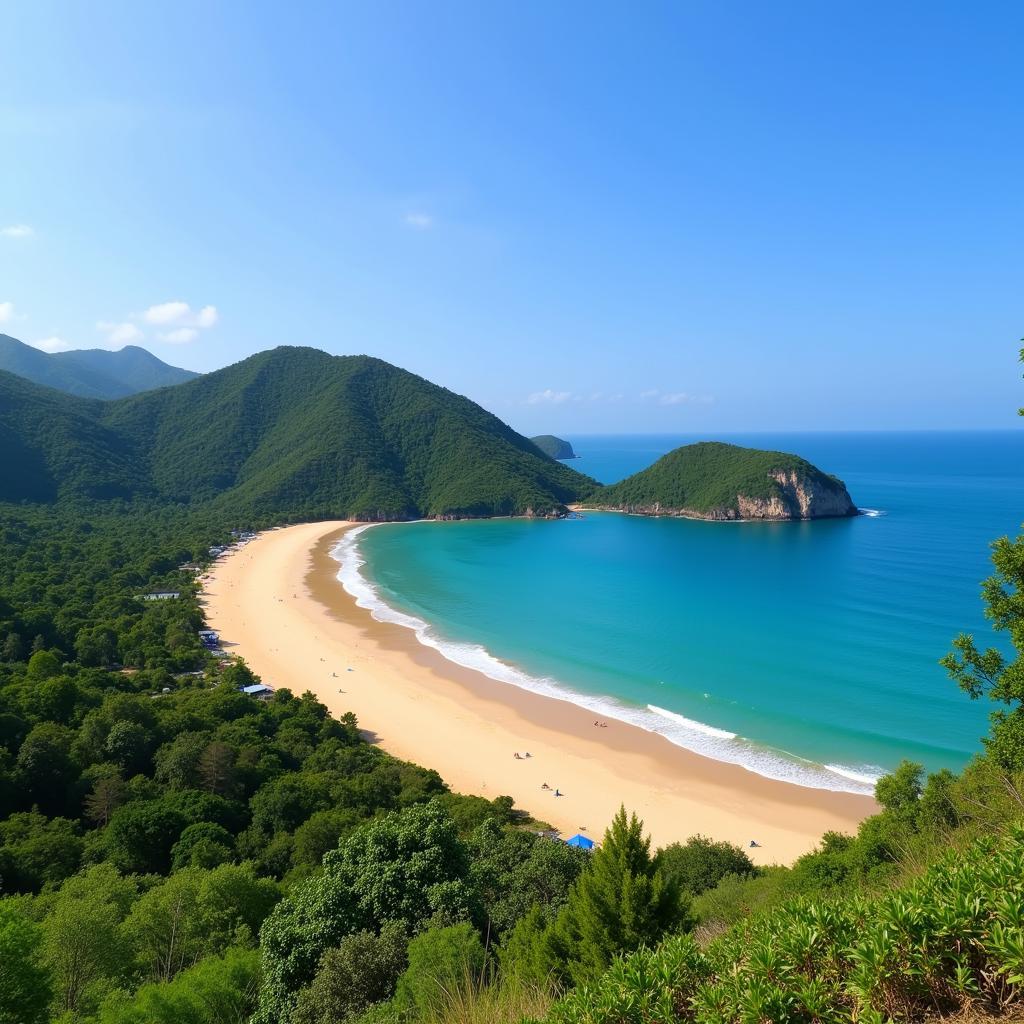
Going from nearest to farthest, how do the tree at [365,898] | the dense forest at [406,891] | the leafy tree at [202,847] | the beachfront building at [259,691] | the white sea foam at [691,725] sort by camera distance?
the dense forest at [406,891] → the tree at [365,898] → the leafy tree at [202,847] → the white sea foam at [691,725] → the beachfront building at [259,691]

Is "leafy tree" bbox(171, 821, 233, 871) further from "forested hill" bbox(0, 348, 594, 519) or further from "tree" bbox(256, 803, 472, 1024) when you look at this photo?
"forested hill" bbox(0, 348, 594, 519)

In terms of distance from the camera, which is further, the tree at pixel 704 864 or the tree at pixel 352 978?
the tree at pixel 704 864

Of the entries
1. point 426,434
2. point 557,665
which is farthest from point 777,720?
point 426,434

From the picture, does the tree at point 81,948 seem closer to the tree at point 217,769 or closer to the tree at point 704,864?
the tree at point 217,769

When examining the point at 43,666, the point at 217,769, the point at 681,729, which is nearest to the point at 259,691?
the point at 43,666

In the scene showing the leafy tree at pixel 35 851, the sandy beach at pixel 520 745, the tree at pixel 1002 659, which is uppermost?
the tree at pixel 1002 659

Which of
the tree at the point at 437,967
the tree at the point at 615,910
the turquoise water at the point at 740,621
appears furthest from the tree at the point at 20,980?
the turquoise water at the point at 740,621

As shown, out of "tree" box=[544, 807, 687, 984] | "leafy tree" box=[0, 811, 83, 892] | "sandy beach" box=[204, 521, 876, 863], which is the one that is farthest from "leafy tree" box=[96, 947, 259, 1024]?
"sandy beach" box=[204, 521, 876, 863]

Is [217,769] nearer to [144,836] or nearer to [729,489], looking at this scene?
[144,836]
